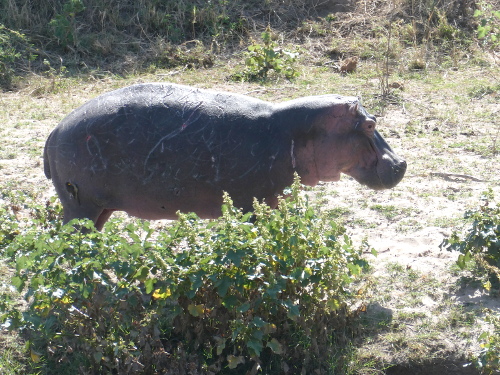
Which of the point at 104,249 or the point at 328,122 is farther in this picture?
the point at 328,122

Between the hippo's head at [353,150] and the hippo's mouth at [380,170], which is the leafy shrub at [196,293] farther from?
the hippo's mouth at [380,170]

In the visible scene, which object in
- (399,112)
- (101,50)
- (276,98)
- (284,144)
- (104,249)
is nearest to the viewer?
(104,249)

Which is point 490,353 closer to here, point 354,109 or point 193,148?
point 354,109

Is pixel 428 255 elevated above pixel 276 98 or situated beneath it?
elevated above

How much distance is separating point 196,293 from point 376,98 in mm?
5361

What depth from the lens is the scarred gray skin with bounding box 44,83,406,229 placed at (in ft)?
15.2

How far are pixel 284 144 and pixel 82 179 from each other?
127 cm

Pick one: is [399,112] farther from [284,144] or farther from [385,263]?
[284,144]

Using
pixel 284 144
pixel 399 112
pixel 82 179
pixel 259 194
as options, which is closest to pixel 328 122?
pixel 284 144

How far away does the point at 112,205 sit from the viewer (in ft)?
15.6

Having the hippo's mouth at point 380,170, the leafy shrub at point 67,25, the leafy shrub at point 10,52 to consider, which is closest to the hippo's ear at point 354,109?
the hippo's mouth at point 380,170

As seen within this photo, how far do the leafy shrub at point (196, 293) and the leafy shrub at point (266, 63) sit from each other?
234 inches

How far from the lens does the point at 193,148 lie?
4613mm

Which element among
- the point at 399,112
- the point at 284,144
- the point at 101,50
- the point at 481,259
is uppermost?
the point at 284,144
